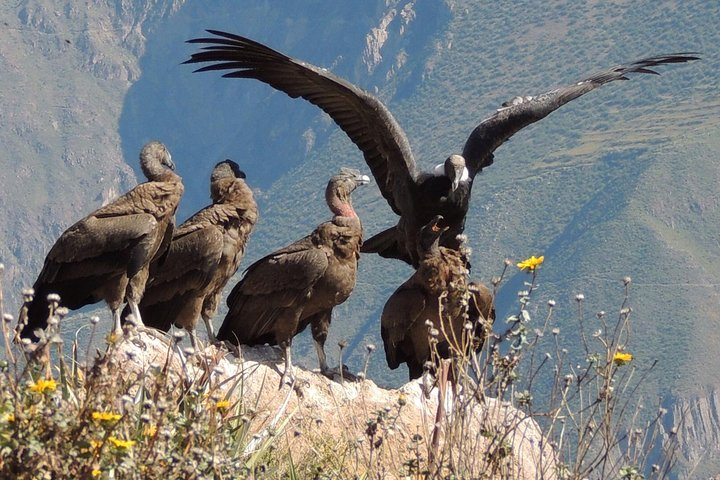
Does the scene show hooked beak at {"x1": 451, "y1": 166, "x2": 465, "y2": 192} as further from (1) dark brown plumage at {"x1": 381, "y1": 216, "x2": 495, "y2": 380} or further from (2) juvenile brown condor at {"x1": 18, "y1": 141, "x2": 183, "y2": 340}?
(2) juvenile brown condor at {"x1": 18, "y1": 141, "x2": 183, "y2": 340}

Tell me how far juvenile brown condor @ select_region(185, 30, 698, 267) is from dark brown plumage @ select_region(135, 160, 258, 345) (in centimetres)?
165

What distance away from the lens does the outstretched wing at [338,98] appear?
14.0m

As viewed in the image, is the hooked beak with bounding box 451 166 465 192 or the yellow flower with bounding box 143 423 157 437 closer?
the yellow flower with bounding box 143 423 157 437

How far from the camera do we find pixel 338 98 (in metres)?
14.6

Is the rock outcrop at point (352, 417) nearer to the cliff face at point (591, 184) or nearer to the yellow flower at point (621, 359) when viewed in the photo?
the yellow flower at point (621, 359)

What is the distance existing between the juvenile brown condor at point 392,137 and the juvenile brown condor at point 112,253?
2258 mm

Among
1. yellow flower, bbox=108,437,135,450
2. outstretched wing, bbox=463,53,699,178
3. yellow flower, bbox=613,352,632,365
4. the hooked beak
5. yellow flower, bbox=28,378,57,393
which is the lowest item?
yellow flower, bbox=108,437,135,450

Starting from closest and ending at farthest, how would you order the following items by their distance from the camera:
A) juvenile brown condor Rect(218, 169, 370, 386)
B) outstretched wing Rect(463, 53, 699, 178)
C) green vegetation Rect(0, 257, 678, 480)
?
green vegetation Rect(0, 257, 678, 480)
juvenile brown condor Rect(218, 169, 370, 386)
outstretched wing Rect(463, 53, 699, 178)

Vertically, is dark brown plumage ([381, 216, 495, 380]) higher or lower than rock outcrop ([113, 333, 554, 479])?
higher

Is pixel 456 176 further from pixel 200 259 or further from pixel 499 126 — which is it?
pixel 200 259

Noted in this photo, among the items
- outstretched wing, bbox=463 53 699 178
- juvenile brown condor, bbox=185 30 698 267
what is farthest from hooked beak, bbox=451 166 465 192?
outstretched wing, bbox=463 53 699 178

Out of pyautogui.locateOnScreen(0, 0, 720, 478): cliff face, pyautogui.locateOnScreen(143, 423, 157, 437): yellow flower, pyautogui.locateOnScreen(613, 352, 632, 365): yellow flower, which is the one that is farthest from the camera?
pyautogui.locateOnScreen(0, 0, 720, 478): cliff face

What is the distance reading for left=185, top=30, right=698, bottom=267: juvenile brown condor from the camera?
1409cm

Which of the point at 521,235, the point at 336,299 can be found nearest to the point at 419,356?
the point at 336,299
